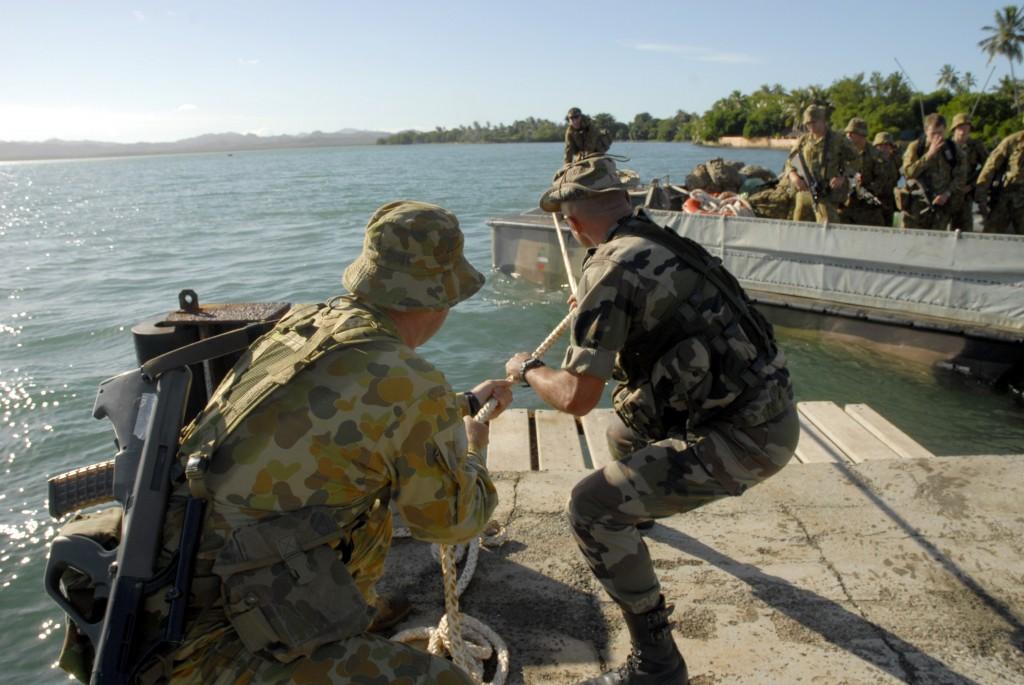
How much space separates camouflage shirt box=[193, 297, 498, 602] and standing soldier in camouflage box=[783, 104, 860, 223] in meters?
10.5

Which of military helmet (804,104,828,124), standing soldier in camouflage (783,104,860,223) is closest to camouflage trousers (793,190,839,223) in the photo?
standing soldier in camouflage (783,104,860,223)

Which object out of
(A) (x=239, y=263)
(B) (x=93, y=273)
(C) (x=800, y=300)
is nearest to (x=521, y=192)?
(A) (x=239, y=263)

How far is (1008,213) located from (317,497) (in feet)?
38.1

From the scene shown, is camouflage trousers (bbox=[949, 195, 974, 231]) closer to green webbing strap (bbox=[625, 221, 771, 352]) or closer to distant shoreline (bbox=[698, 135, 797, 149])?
green webbing strap (bbox=[625, 221, 771, 352])

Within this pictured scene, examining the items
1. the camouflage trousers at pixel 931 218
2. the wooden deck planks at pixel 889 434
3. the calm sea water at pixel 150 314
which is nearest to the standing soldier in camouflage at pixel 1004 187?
the camouflage trousers at pixel 931 218

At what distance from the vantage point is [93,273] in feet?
73.5

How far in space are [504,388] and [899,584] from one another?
2.24 m

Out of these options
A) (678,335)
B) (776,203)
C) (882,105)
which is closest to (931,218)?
(776,203)

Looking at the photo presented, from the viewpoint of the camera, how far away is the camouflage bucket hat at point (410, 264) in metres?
2.32

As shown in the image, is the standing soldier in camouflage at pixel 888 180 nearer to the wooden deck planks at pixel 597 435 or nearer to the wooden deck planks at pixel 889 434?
the wooden deck planks at pixel 889 434

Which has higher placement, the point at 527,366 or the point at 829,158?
the point at 829,158

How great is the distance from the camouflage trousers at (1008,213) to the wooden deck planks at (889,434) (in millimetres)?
6349

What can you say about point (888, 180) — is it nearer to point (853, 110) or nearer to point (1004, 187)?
point (1004, 187)

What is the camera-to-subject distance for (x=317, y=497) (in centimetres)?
204
